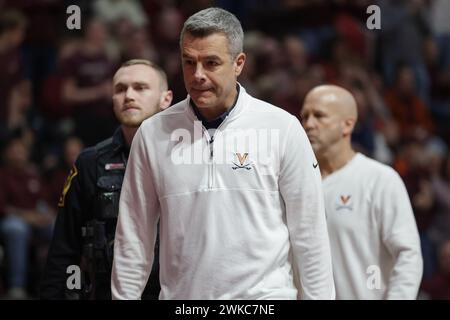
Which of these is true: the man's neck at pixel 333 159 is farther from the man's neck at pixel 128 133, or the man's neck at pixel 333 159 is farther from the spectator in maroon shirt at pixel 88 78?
the spectator in maroon shirt at pixel 88 78

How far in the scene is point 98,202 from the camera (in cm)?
443

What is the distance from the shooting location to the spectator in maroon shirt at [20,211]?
23.8 feet

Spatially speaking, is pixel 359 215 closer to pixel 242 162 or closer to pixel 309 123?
pixel 309 123

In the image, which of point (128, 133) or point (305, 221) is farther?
point (128, 133)

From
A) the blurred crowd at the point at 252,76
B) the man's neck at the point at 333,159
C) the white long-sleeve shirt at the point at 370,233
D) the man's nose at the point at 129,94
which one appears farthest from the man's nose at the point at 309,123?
the blurred crowd at the point at 252,76

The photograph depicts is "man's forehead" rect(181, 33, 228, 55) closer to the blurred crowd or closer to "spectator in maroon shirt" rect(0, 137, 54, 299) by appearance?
the blurred crowd

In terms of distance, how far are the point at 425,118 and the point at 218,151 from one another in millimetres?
5572

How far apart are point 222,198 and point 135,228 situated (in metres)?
0.36

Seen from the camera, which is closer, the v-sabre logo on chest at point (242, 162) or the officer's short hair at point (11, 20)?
the v-sabre logo on chest at point (242, 162)

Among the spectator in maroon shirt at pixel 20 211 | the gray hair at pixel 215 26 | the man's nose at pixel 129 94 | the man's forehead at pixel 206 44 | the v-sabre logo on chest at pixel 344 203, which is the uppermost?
the gray hair at pixel 215 26

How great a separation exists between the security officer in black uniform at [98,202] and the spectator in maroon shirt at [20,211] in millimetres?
2749

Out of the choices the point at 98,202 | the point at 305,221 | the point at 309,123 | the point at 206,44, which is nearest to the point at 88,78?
the point at 309,123

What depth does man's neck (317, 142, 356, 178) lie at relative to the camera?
5.31m
